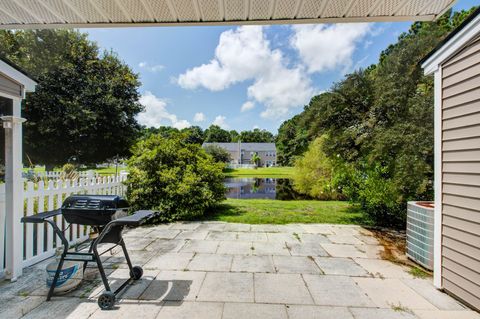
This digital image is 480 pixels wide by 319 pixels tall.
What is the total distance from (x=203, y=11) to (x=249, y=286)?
2.82m

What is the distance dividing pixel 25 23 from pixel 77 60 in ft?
45.7

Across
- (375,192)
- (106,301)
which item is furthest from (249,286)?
(375,192)

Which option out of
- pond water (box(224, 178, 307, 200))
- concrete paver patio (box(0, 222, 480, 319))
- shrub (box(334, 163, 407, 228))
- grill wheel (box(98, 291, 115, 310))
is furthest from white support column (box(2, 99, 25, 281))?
pond water (box(224, 178, 307, 200))

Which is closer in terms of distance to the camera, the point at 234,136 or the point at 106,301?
the point at 106,301

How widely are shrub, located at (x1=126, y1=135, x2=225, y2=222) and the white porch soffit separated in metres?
3.71

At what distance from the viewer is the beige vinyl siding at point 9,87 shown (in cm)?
269

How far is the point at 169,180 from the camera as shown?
5547 millimetres

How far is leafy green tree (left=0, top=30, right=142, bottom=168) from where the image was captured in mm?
12148

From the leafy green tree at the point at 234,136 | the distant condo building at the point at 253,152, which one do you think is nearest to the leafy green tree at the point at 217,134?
the leafy green tree at the point at 234,136

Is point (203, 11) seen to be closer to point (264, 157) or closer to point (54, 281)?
point (54, 281)

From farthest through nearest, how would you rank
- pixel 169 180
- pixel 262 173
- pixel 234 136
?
pixel 234 136 → pixel 262 173 → pixel 169 180

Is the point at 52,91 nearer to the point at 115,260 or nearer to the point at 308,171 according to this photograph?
the point at 115,260

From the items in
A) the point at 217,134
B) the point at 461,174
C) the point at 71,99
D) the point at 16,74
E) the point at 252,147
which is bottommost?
the point at 461,174

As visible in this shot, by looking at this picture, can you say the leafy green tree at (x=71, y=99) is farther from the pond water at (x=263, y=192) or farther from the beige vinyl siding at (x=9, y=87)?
the beige vinyl siding at (x=9, y=87)
